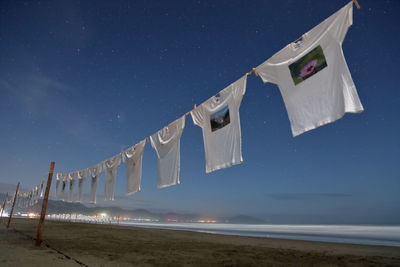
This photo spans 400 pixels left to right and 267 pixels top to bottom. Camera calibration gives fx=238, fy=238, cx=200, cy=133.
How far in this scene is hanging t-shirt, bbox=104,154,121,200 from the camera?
12.4 meters

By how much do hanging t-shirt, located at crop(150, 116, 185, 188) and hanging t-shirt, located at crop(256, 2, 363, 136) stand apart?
3.99m

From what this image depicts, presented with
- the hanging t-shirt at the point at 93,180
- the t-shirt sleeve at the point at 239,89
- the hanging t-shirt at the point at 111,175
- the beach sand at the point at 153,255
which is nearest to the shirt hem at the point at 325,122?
the t-shirt sleeve at the point at 239,89

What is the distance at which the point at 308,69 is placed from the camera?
4.52 m

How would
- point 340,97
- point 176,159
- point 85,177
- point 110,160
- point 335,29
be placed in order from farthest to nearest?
1. point 85,177
2. point 110,160
3. point 176,159
4. point 335,29
5. point 340,97

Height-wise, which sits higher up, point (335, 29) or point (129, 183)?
point (335, 29)

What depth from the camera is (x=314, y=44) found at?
176 inches

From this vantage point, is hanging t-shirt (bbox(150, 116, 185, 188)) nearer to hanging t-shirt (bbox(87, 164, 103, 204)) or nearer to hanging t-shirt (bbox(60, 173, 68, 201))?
hanging t-shirt (bbox(87, 164, 103, 204))

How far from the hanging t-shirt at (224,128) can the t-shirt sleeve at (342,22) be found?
2152mm

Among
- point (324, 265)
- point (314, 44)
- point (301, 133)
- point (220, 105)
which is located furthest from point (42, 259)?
point (324, 265)

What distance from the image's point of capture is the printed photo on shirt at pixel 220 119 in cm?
624

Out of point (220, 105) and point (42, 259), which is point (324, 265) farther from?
point (42, 259)

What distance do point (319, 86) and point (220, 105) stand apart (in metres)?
2.72

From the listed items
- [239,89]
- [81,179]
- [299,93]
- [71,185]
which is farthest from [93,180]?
[299,93]

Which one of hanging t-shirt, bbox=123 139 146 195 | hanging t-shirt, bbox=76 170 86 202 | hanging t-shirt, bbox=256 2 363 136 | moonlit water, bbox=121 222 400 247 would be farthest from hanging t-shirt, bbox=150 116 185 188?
moonlit water, bbox=121 222 400 247
